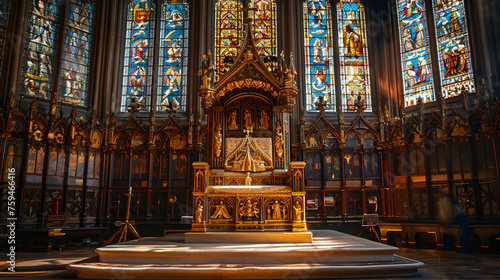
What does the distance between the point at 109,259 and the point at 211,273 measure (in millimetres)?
1796

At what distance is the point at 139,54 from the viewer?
1647 cm

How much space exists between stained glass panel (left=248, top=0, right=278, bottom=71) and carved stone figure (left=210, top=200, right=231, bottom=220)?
9.70m

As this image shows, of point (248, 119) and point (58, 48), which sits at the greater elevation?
point (58, 48)

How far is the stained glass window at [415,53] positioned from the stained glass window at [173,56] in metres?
9.04

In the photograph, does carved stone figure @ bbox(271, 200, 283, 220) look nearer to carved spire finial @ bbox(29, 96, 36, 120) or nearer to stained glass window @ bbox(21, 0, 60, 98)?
carved spire finial @ bbox(29, 96, 36, 120)

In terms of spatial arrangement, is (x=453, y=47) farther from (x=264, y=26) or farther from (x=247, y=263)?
(x=247, y=263)

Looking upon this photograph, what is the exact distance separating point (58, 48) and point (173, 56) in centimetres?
445

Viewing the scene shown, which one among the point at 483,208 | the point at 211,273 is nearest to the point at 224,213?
the point at 211,273

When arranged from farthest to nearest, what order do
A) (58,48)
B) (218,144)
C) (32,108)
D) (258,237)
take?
(58,48)
(32,108)
(218,144)
(258,237)

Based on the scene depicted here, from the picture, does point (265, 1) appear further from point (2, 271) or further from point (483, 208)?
point (2, 271)

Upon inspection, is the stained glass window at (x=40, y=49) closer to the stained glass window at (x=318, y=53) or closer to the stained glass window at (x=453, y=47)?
the stained glass window at (x=318, y=53)

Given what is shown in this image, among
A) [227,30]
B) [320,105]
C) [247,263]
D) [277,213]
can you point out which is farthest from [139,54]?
[247,263]

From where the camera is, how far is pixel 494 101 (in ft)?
36.6

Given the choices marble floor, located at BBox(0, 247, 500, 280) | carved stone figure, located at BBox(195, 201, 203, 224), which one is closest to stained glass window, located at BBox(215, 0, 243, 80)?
carved stone figure, located at BBox(195, 201, 203, 224)
